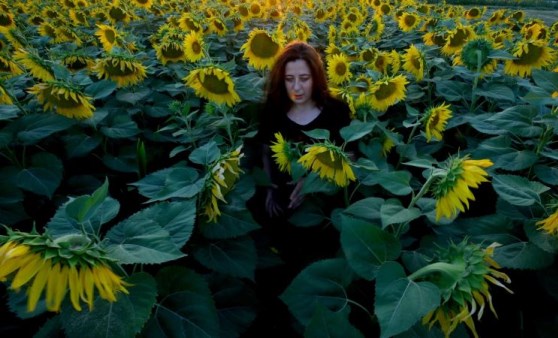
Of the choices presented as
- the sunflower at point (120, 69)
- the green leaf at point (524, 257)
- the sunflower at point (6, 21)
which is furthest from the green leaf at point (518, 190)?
the sunflower at point (6, 21)

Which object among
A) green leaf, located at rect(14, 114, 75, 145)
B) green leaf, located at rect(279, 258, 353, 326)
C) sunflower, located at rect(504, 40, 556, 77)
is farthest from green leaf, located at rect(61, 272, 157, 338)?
sunflower, located at rect(504, 40, 556, 77)

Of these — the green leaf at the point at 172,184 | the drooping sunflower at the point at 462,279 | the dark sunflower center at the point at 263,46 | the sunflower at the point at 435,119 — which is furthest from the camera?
the dark sunflower center at the point at 263,46

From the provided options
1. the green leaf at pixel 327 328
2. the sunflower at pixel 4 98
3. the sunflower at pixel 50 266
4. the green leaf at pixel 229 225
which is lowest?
the green leaf at pixel 327 328

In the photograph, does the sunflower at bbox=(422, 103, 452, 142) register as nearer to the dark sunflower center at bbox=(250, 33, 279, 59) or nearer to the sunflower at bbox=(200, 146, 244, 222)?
the sunflower at bbox=(200, 146, 244, 222)

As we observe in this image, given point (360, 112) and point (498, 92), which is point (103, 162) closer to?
point (360, 112)

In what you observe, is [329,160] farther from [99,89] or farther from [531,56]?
[531,56]

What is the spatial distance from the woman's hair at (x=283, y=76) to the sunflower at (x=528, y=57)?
1.16m

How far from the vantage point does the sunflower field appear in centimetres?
85

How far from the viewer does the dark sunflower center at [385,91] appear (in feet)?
6.47

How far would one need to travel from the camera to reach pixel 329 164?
144cm

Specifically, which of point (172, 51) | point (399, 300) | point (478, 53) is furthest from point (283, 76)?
point (399, 300)

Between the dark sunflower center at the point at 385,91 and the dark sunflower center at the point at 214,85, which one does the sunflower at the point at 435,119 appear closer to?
the dark sunflower center at the point at 385,91

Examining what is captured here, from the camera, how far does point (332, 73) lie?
2.53m

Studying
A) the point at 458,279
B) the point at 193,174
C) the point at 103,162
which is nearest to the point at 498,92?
the point at 458,279
